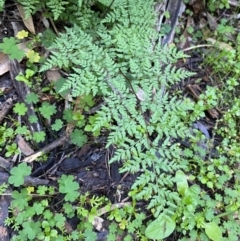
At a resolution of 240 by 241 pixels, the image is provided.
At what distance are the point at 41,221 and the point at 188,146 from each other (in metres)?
1.20

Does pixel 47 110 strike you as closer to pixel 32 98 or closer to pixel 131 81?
pixel 32 98

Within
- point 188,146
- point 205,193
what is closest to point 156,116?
point 188,146

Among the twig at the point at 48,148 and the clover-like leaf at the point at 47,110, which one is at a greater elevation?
the clover-like leaf at the point at 47,110

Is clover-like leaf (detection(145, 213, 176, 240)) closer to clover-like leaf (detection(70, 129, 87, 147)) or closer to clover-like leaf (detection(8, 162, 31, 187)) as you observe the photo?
clover-like leaf (detection(70, 129, 87, 147))

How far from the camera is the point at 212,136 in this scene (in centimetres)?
289

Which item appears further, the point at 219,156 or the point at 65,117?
the point at 219,156

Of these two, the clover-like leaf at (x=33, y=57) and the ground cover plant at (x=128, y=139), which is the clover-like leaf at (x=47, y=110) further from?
the clover-like leaf at (x=33, y=57)

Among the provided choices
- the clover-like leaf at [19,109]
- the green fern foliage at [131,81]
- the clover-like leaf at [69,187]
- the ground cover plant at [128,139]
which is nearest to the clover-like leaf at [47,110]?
the ground cover plant at [128,139]

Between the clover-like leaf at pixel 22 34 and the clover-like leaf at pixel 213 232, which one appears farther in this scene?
the clover-like leaf at pixel 22 34

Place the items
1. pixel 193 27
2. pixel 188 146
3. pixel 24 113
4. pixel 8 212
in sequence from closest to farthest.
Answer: pixel 8 212, pixel 24 113, pixel 188 146, pixel 193 27

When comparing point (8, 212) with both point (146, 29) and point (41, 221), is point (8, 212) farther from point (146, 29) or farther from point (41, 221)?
point (146, 29)

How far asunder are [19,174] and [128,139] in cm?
76

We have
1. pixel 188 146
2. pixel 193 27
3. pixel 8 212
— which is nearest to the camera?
pixel 8 212

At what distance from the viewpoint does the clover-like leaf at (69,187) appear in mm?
2383
